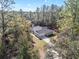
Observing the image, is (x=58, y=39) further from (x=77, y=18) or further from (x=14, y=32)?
(x=14, y=32)

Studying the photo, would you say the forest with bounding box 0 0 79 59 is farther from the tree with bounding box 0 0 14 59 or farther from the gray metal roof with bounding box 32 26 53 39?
the gray metal roof with bounding box 32 26 53 39

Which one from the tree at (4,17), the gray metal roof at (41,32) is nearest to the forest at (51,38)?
the tree at (4,17)

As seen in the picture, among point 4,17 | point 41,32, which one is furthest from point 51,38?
point 41,32

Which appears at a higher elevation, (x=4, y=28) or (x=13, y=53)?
(x=4, y=28)

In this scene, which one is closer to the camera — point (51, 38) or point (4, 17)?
point (51, 38)

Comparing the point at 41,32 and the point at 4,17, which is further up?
the point at 4,17

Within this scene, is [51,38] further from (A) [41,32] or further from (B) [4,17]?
(A) [41,32]

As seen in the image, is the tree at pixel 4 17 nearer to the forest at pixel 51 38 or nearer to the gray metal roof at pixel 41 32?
the forest at pixel 51 38

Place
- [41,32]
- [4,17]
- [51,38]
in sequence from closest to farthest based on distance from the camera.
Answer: [51,38], [4,17], [41,32]

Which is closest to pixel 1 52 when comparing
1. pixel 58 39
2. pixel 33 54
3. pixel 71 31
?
pixel 33 54

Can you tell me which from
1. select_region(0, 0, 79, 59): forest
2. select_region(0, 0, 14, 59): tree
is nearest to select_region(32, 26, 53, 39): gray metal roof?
select_region(0, 0, 79, 59): forest

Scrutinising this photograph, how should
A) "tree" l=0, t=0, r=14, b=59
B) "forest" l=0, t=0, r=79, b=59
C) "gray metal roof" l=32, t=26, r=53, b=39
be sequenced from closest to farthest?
"forest" l=0, t=0, r=79, b=59
"tree" l=0, t=0, r=14, b=59
"gray metal roof" l=32, t=26, r=53, b=39
